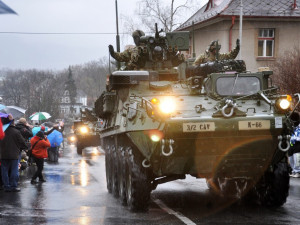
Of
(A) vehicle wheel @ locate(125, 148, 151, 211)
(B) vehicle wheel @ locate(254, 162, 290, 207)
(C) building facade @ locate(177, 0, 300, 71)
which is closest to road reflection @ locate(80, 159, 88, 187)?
(A) vehicle wheel @ locate(125, 148, 151, 211)

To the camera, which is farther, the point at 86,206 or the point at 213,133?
the point at 86,206

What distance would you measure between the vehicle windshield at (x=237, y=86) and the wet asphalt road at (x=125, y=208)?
197 cm

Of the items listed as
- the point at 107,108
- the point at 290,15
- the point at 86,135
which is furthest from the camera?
the point at 290,15

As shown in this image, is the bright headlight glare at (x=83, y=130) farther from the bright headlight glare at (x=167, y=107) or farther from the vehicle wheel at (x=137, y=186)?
the bright headlight glare at (x=167, y=107)

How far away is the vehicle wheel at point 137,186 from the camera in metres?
9.46

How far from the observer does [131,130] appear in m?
9.70

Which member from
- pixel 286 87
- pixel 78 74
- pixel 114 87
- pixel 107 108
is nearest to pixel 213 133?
pixel 114 87

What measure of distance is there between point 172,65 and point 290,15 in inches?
796

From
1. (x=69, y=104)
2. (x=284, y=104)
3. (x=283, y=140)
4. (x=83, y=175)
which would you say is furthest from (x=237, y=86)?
(x=69, y=104)

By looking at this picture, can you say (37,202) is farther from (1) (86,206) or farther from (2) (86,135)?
(2) (86,135)

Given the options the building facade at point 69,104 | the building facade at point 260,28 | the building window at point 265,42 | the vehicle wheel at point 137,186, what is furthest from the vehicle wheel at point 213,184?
the building facade at point 69,104

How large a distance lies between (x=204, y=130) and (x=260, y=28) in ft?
78.3

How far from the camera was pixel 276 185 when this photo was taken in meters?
9.77

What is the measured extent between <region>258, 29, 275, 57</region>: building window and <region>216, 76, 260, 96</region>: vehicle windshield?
21.9m
